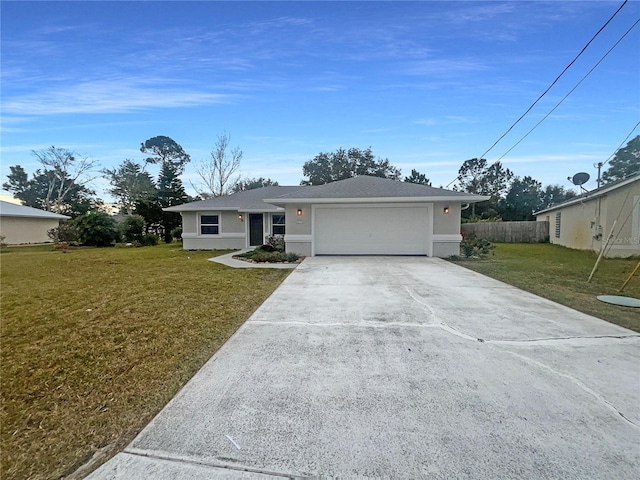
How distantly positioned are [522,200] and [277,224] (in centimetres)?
2834

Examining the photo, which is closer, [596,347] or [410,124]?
[596,347]

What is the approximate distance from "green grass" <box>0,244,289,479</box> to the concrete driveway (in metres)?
0.32

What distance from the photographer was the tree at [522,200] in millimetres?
28297

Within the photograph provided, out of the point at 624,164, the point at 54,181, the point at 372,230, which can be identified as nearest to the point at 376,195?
the point at 372,230

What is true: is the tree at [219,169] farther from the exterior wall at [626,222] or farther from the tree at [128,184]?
the exterior wall at [626,222]

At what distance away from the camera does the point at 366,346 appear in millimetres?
3262

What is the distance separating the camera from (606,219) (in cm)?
1170

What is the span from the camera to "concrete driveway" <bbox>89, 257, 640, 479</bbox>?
5.39 feet

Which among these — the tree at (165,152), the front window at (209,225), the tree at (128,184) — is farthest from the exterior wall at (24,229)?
the tree at (165,152)

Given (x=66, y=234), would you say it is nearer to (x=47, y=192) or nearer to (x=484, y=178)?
(x=47, y=192)

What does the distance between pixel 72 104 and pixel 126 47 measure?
457 centimetres

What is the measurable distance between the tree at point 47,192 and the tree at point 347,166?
23.7 meters

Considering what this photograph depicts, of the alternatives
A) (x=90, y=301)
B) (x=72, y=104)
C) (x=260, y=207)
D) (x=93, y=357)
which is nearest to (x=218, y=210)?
(x=260, y=207)

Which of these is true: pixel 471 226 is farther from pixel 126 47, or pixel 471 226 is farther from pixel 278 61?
pixel 126 47
